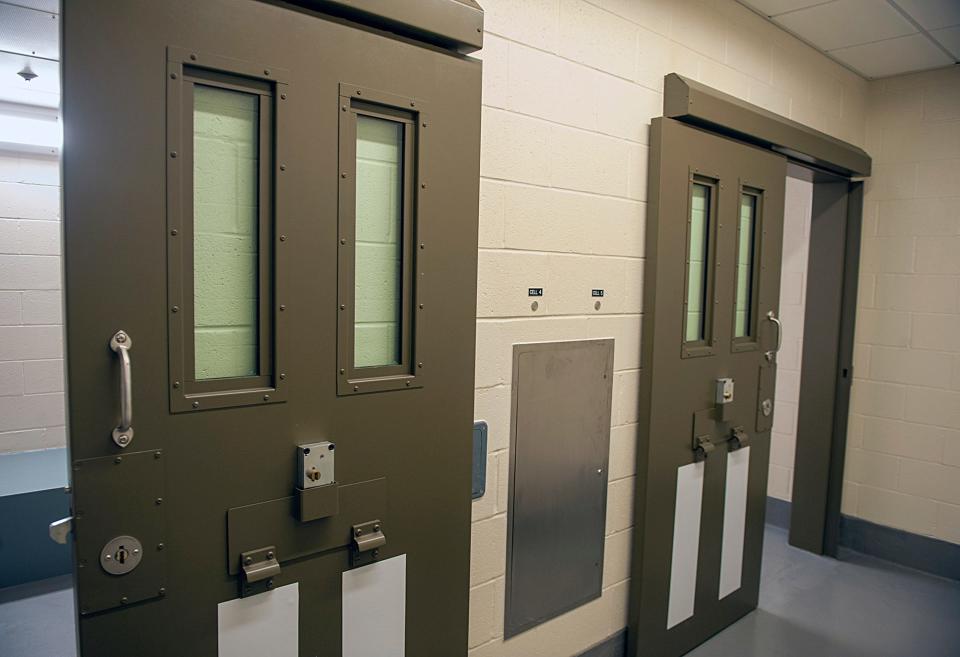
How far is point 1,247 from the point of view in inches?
137

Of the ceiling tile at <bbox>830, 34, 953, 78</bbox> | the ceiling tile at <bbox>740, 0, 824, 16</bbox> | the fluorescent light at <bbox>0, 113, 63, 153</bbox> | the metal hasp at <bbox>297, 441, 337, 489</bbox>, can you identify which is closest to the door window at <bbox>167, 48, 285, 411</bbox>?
the metal hasp at <bbox>297, 441, 337, 489</bbox>

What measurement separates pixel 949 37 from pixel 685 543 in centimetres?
266

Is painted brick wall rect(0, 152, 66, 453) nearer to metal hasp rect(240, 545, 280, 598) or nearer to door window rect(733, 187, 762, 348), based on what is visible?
metal hasp rect(240, 545, 280, 598)

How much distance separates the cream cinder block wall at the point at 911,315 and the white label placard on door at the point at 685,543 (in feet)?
5.81

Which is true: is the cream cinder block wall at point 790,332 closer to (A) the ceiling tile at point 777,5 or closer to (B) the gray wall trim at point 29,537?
(A) the ceiling tile at point 777,5

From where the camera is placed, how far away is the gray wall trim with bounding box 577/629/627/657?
7.61ft

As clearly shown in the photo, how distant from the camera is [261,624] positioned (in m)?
1.44

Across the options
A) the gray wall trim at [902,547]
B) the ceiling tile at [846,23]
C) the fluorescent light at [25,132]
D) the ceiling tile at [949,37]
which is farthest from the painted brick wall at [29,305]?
the gray wall trim at [902,547]

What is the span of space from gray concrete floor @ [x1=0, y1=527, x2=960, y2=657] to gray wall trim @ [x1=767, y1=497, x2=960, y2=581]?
0.21 ft

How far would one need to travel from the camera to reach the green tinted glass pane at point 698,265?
2498mm

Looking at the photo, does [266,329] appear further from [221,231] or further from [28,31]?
[28,31]

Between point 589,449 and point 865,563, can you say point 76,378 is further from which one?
point 865,563

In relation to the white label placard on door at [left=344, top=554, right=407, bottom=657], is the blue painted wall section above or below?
below

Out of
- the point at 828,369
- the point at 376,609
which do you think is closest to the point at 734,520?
the point at 828,369
